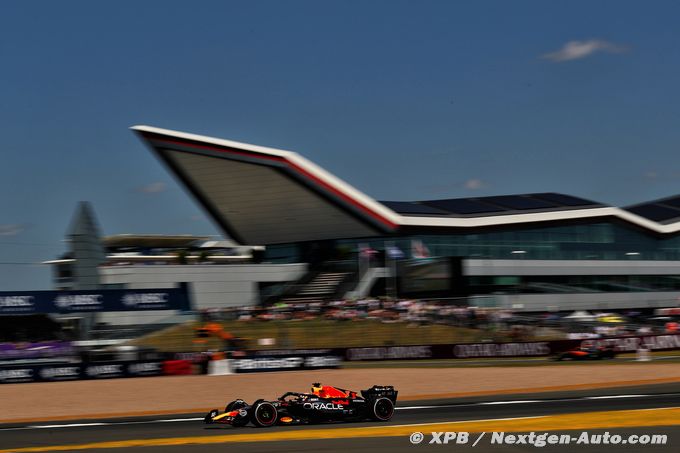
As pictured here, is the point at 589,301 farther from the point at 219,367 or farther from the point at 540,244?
the point at 219,367

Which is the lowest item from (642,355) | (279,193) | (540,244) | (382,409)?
(642,355)

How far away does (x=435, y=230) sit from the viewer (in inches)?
2591

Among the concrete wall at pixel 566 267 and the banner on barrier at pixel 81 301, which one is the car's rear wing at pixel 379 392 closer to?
the banner on barrier at pixel 81 301

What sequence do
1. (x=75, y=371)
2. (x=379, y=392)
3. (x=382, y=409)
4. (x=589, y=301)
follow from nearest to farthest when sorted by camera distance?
(x=379, y=392) < (x=382, y=409) < (x=75, y=371) < (x=589, y=301)

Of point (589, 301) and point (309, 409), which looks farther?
point (589, 301)

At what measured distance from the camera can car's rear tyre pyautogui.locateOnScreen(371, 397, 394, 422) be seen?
17234mm

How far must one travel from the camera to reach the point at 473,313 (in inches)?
1681

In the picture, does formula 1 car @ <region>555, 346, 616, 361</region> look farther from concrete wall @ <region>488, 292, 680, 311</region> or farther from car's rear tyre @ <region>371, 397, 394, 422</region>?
concrete wall @ <region>488, 292, 680, 311</region>

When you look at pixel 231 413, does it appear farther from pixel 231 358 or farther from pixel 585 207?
pixel 585 207

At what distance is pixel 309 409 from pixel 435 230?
4993 cm

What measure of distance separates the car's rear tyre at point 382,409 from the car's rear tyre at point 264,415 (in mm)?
2054

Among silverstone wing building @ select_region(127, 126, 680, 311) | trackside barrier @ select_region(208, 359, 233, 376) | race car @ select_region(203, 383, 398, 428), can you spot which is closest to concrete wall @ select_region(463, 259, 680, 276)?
silverstone wing building @ select_region(127, 126, 680, 311)

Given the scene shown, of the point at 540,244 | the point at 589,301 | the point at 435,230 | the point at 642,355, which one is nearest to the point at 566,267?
the point at 540,244

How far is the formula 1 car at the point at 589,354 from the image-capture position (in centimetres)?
3662
